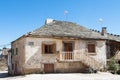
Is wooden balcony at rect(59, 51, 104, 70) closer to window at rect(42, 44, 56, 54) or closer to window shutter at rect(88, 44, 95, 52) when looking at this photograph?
window at rect(42, 44, 56, 54)

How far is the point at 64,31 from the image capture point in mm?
31312

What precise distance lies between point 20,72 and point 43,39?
5.01m

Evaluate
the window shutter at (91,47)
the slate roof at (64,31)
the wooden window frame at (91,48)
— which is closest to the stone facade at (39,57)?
the wooden window frame at (91,48)

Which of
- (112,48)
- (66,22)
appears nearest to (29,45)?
(66,22)

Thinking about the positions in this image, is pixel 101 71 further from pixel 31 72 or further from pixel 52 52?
pixel 31 72

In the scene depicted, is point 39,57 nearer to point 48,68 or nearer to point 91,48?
point 48,68

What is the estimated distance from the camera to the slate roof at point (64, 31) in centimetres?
2965

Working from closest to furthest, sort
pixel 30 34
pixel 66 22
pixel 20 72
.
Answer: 1. pixel 30 34
2. pixel 20 72
3. pixel 66 22

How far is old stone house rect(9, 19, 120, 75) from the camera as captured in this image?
28.8 m

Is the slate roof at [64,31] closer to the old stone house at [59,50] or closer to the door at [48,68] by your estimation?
the old stone house at [59,50]

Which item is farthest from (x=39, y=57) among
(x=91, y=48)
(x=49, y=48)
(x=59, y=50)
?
(x=91, y=48)

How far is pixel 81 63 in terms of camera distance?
29.8 metres

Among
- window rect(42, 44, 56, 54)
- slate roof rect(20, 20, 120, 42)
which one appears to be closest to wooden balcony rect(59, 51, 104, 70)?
window rect(42, 44, 56, 54)

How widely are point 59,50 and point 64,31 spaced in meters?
2.88
